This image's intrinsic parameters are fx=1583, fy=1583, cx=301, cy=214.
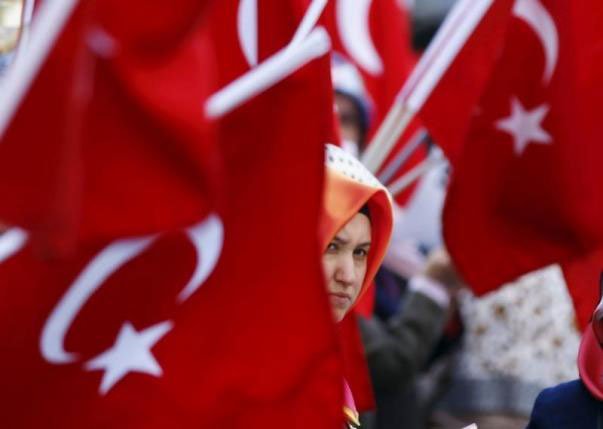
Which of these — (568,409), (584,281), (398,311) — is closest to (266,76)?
(568,409)

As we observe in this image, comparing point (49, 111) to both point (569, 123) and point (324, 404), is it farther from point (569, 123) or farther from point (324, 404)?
point (569, 123)

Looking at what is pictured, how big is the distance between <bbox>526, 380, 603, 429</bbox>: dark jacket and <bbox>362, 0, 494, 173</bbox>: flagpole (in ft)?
3.08

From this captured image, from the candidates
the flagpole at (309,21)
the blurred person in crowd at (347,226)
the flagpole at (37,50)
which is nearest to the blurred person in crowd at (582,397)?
the blurred person in crowd at (347,226)

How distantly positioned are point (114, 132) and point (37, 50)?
23cm

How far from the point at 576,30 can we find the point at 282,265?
1624mm

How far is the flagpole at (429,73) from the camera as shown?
13.5 feet

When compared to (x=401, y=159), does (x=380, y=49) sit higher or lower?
higher

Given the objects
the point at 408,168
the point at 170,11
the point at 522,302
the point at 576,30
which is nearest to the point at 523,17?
the point at 576,30

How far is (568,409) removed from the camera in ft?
11.2

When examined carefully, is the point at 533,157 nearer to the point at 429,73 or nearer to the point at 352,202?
the point at 429,73

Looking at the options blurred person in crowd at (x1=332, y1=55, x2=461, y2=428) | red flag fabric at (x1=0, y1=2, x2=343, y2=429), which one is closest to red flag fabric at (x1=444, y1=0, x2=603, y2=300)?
blurred person in crowd at (x1=332, y1=55, x2=461, y2=428)

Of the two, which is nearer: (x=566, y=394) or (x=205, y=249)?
(x=205, y=249)

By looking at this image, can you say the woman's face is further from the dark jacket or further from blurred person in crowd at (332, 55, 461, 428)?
blurred person in crowd at (332, 55, 461, 428)

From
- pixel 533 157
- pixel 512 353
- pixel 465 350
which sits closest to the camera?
pixel 533 157
